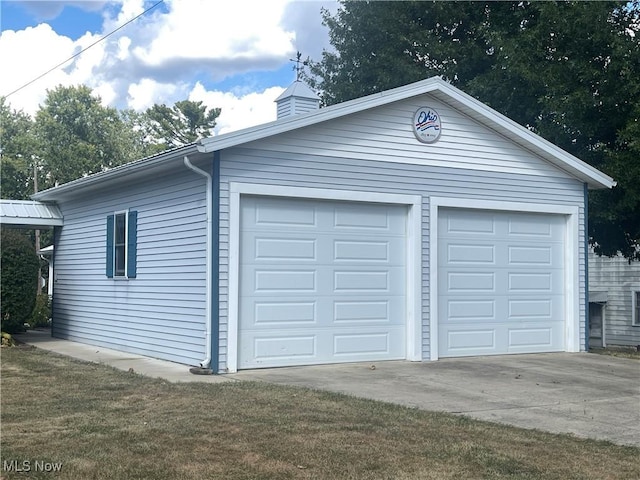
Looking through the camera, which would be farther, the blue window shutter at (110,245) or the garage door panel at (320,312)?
the blue window shutter at (110,245)

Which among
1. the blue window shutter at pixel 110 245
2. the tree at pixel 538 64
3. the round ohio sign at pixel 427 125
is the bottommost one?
the blue window shutter at pixel 110 245

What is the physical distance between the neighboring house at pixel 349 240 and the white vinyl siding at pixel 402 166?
0.08 feet

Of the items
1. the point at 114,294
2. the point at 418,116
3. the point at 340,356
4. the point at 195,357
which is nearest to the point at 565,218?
the point at 418,116

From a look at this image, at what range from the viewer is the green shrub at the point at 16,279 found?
589 inches

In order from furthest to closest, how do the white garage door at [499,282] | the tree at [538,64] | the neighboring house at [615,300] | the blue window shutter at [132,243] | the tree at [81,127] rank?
the tree at [81,127] < the neighboring house at [615,300] < the tree at [538,64] < the blue window shutter at [132,243] < the white garage door at [499,282]

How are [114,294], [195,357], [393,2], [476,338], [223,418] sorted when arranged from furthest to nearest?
1. [393,2]
2. [114,294]
3. [476,338]
4. [195,357]
5. [223,418]

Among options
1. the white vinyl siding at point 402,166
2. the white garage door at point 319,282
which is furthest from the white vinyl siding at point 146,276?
the white vinyl siding at point 402,166

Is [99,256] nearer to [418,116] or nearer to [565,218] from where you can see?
[418,116]

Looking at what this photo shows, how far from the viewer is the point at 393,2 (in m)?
22.0

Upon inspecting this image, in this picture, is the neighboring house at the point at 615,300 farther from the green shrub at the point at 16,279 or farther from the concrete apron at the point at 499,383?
the green shrub at the point at 16,279

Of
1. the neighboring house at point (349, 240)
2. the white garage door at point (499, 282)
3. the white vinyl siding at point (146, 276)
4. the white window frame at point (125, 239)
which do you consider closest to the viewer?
the neighboring house at point (349, 240)

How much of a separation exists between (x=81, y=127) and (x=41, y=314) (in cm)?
3270

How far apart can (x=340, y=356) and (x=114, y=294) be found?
476 cm

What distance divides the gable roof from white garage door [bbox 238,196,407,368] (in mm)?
1046
